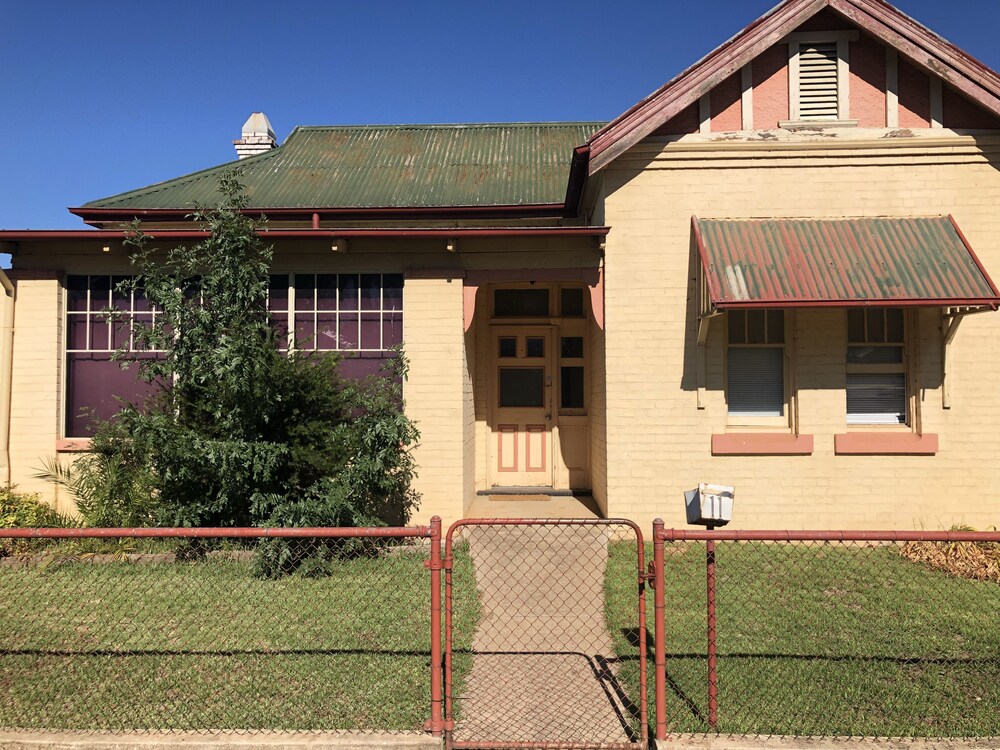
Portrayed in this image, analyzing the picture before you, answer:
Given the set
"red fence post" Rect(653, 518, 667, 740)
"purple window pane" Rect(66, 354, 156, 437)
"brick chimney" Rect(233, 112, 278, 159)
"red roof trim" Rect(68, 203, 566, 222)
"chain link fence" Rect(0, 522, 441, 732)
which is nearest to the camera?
"red fence post" Rect(653, 518, 667, 740)

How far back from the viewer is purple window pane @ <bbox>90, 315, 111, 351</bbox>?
8.97m

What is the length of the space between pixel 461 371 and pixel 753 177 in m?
4.31

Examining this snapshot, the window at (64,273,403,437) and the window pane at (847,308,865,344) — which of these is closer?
the window pane at (847,308,865,344)

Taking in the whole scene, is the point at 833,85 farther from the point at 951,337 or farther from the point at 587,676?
the point at 587,676

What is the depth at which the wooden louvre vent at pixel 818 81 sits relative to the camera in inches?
329

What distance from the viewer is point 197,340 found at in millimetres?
7398

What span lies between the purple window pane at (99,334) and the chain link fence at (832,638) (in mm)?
7491

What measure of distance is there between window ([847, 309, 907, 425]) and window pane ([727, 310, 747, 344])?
4.07 ft

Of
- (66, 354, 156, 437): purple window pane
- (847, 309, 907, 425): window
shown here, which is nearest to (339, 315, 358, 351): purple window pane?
(66, 354, 156, 437): purple window pane

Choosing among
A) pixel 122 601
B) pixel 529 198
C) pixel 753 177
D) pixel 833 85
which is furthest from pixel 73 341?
pixel 833 85

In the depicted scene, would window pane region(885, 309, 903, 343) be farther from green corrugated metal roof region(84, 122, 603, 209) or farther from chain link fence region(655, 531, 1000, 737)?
green corrugated metal roof region(84, 122, 603, 209)

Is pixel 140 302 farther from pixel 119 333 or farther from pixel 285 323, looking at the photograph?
pixel 285 323

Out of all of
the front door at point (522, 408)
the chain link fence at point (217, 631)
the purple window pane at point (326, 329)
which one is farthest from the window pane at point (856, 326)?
the purple window pane at point (326, 329)

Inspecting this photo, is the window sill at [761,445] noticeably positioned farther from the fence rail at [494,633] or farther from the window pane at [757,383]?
the fence rail at [494,633]
